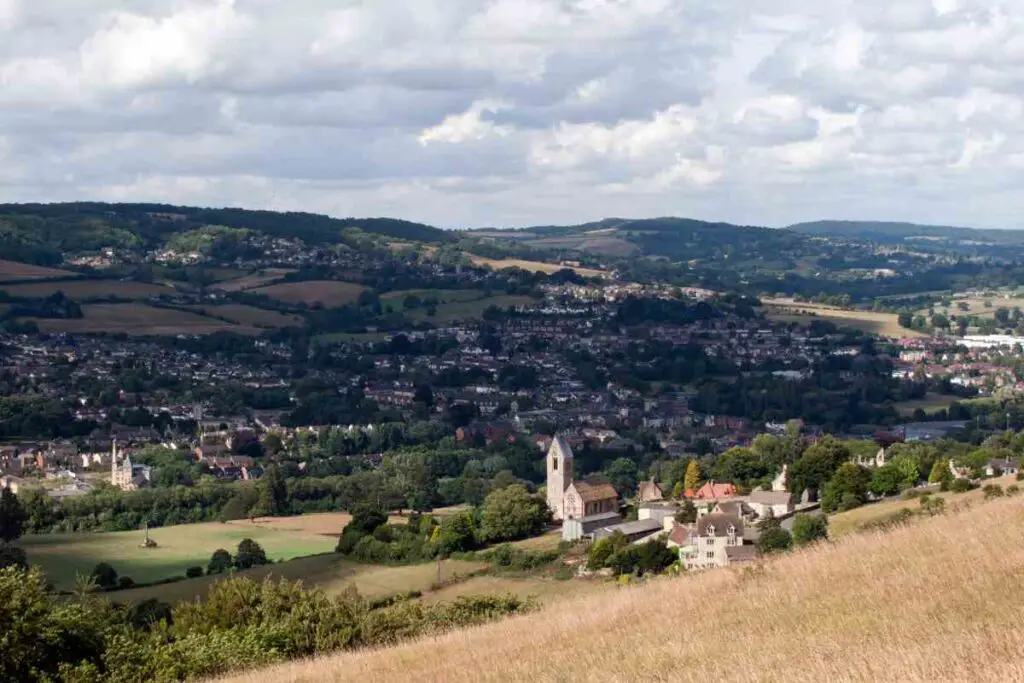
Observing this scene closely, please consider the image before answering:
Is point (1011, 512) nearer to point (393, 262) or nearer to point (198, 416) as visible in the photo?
point (198, 416)

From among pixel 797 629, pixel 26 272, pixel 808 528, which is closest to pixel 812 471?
pixel 808 528

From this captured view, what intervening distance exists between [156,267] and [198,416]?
228ft

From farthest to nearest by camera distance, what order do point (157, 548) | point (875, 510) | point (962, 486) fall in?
point (157, 548), point (962, 486), point (875, 510)

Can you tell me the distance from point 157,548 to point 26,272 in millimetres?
101156

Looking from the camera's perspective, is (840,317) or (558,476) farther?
(840,317)

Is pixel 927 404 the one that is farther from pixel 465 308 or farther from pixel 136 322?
pixel 136 322

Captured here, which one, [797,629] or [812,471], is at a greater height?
[797,629]

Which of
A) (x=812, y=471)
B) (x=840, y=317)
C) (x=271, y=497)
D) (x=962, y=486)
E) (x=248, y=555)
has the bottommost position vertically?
(x=271, y=497)

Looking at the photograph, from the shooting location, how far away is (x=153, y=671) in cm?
2177

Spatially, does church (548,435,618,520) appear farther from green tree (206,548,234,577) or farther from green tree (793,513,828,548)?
green tree (206,548,234,577)

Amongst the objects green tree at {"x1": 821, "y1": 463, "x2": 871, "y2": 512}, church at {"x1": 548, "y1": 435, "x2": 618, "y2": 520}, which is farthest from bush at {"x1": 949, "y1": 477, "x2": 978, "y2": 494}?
church at {"x1": 548, "y1": 435, "x2": 618, "y2": 520}

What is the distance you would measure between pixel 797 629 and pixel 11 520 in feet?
171

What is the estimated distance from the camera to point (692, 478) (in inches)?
2416

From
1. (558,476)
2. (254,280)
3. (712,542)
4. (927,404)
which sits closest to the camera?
(712,542)
